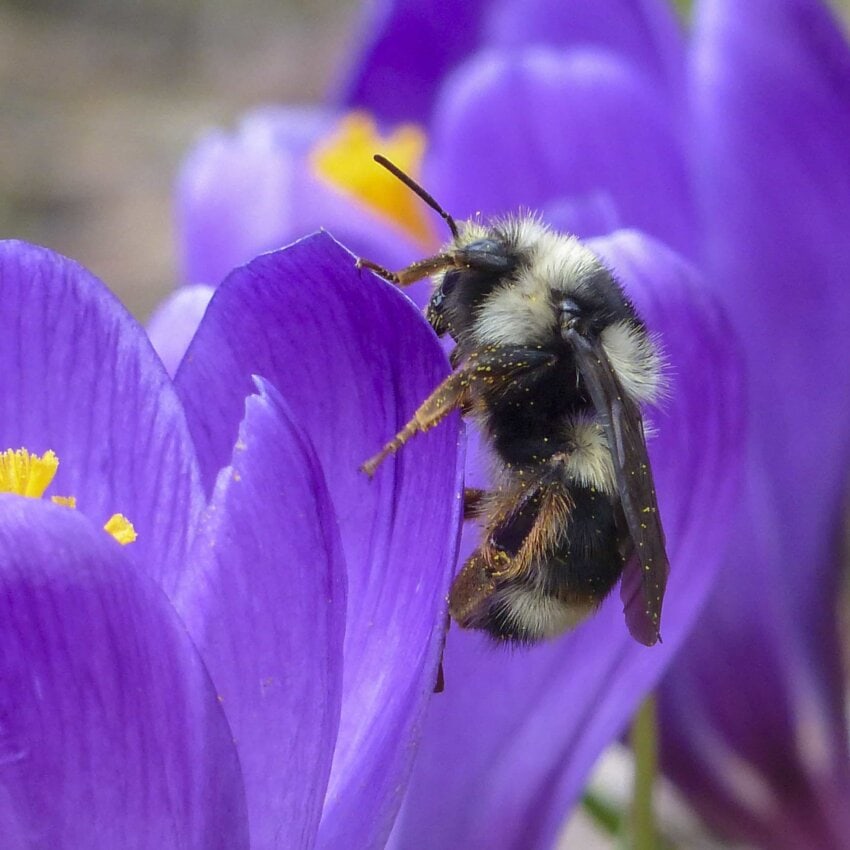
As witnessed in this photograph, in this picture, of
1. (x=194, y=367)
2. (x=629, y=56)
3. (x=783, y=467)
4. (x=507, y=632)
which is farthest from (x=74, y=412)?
(x=629, y=56)

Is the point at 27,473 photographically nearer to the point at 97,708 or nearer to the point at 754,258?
the point at 97,708

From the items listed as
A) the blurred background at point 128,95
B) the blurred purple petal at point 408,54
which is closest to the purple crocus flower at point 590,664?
the blurred purple petal at point 408,54

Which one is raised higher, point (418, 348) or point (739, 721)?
point (418, 348)

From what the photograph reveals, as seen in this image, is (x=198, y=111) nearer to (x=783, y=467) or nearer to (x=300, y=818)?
(x=783, y=467)

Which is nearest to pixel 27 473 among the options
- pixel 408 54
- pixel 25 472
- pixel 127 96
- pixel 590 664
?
pixel 25 472

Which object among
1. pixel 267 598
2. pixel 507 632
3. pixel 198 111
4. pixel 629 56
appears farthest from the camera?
pixel 198 111

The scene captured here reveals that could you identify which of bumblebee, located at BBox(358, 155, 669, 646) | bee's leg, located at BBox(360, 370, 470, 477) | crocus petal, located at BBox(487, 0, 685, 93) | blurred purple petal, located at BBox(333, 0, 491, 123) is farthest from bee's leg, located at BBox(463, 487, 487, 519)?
blurred purple petal, located at BBox(333, 0, 491, 123)

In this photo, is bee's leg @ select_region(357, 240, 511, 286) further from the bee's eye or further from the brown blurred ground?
the brown blurred ground
